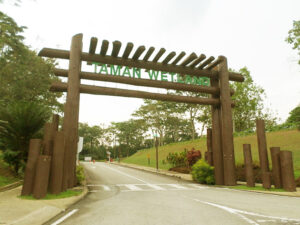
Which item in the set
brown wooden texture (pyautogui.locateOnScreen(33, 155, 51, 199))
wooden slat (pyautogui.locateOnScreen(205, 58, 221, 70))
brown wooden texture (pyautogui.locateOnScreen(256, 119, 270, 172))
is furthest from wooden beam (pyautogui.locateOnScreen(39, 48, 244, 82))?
brown wooden texture (pyautogui.locateOnScreen(33, 155, 51, 199))

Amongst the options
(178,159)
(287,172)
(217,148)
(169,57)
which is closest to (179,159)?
(178,159)

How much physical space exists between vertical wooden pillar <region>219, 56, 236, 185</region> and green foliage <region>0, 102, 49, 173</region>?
10.0 meters

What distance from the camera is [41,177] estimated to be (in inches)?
331

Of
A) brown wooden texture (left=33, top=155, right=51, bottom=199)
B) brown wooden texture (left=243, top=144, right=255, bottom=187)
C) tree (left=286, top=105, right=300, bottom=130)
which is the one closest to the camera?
brown wooden texture (left=33, top=155, right=51, bottom=199)

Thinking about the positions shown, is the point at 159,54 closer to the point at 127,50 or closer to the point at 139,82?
the point at 127,50

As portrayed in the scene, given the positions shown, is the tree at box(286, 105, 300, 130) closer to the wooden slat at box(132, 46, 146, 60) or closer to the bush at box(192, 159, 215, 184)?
the bush at box(192, 159, 215, 184)

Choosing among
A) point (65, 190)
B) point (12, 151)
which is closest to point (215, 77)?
point (65, 190)

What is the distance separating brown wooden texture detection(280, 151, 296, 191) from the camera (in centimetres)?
1033

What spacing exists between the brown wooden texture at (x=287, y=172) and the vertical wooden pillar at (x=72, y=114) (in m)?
9.58

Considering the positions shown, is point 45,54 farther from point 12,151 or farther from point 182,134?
point 182,134

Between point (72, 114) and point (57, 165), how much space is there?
2.60m

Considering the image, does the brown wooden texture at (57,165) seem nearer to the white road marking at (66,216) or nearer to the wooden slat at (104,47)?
the white road marking at (66,216)

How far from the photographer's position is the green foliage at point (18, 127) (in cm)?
1181

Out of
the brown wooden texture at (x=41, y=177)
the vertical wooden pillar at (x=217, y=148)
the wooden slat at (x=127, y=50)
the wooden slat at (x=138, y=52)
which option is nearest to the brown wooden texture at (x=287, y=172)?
the vertical wooden pillar at (x=217, y=148)
